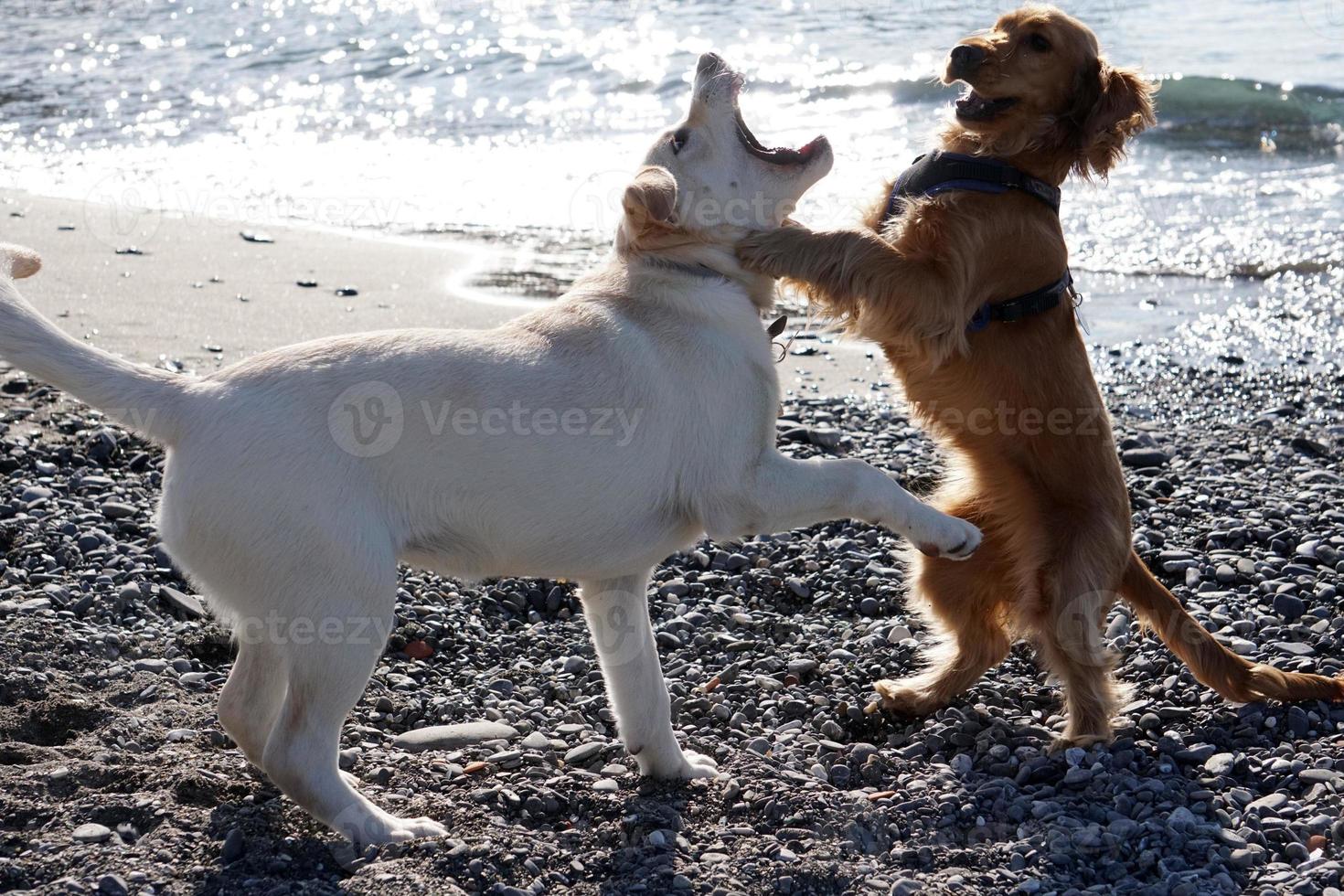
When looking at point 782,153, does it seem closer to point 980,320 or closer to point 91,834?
point 980,320

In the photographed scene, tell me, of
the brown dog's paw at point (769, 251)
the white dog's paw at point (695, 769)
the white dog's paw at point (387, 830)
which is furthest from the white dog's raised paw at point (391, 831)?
the brown dog's paw at point (769, 251)

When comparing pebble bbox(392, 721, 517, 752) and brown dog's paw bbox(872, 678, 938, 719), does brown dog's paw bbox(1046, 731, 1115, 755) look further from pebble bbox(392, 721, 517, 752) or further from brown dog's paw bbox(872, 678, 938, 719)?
pebble bbox(392, 721, 517, 752)

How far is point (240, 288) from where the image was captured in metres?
8.64

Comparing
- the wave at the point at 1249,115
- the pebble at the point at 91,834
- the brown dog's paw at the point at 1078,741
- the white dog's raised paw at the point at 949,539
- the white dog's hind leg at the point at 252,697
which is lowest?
the brown dog's paw at the point at 1078,741

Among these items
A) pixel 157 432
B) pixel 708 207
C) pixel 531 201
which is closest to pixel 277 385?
pixel 157 432

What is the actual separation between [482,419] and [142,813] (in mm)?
1286

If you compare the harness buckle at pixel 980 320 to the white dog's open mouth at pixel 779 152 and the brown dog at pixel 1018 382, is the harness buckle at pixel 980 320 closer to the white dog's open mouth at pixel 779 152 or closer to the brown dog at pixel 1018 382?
the brown dog at pixel 1018 382

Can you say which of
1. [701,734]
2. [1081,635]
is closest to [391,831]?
[701,734]

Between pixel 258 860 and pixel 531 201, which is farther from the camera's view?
pixel 531 201

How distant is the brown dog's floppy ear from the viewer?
4.61 m

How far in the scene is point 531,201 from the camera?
38.2ft

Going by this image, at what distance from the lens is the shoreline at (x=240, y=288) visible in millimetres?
7641

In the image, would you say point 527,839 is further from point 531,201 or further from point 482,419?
point 531,201

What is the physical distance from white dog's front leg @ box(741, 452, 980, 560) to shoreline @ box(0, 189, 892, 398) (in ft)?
12.1
